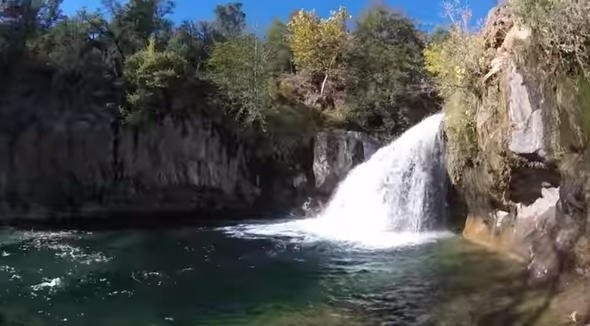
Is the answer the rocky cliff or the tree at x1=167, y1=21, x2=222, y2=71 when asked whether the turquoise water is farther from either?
the tree at x1=167, y1=21, x2=222, y2=71

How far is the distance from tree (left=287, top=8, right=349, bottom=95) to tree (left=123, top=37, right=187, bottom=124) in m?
11.2

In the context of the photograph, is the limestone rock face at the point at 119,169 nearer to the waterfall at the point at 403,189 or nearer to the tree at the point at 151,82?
the tree at the point at 151,82

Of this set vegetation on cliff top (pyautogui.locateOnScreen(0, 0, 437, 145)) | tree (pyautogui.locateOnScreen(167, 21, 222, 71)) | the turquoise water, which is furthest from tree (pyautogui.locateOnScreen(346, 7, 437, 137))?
the turquoise water

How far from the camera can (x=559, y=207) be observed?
12617mm

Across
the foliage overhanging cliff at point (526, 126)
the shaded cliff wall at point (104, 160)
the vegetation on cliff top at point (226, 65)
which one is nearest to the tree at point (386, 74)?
the vegetation on cliff top at point (226, 65)

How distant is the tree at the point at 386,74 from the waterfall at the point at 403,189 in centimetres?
685

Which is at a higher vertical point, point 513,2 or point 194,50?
point 194,50

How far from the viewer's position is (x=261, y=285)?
1316 centimetres

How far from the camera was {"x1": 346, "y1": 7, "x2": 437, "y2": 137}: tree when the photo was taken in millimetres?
32156

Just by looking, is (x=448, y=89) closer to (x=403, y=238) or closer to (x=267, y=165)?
(x=403, y=238)

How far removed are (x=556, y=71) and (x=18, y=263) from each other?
603 inches

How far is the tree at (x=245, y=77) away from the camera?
92.4 ft

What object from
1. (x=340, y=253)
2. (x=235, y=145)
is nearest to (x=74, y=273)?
(x=340, y=253)

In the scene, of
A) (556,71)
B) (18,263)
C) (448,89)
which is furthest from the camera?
(448,89)
